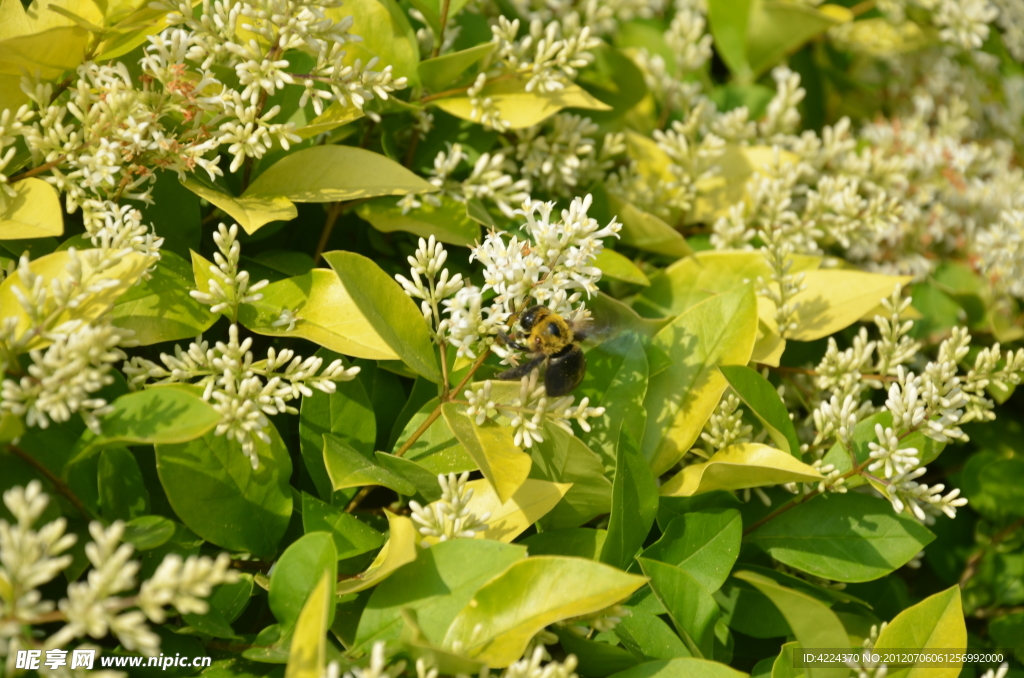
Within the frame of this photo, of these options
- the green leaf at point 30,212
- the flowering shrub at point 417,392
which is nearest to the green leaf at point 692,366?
the flowering shrub at point 417,392

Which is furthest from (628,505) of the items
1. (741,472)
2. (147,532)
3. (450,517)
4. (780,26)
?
(780,26)

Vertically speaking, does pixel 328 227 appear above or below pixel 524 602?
above

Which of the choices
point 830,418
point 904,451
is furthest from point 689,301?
point 904,451

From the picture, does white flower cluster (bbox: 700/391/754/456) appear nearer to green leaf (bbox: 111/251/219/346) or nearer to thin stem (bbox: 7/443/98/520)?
green leaf (bbox: 111/251/219/346)

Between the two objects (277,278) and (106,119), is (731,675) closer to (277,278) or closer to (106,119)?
(277,278)

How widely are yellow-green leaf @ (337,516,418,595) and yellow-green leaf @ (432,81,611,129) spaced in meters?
0.91

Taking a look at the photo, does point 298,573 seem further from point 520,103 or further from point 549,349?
point 520,103

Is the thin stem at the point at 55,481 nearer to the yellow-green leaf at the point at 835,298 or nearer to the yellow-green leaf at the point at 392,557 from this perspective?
the yellow-green leaf at the point at 392,557

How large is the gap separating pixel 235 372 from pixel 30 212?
43 centimetres

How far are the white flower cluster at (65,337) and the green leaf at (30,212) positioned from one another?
0.07 m

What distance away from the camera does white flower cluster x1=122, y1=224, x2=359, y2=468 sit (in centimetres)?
124

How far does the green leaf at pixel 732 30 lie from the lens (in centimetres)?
253

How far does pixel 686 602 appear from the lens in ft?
4.42

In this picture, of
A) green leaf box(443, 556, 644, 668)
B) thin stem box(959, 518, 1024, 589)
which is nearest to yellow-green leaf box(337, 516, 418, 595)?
green leaf box(443, 556, 644, 668)
